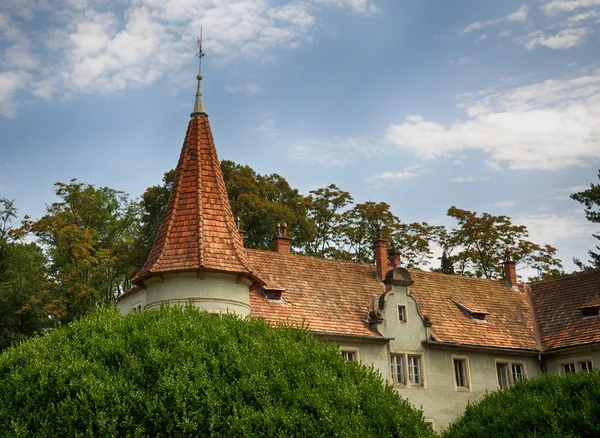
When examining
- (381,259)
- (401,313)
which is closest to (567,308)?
(381,259)

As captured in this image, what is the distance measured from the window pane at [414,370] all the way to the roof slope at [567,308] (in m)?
6.62

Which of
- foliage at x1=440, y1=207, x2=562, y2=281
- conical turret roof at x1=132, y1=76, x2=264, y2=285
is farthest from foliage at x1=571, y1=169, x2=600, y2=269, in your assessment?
conical turret roof at x1=132, y1=76, x2=264, y2=285

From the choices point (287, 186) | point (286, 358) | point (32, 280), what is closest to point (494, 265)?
point (287, 186)

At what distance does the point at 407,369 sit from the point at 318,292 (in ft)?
15.4

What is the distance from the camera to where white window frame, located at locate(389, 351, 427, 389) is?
30.2 meters

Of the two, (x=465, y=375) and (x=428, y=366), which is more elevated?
(x=428, y=366)

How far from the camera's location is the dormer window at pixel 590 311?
3328 centimetres

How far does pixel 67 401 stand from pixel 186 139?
15.2 m

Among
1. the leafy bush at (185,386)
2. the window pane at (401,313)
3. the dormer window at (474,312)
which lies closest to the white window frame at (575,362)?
the dormer window at (474,312)

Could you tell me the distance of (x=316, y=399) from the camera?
13375mm

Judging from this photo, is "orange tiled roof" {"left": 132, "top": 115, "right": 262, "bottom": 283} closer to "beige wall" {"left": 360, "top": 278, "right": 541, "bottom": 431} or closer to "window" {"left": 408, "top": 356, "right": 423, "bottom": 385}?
Result: "beige wall" {"left": 360, "top": 278, "right": 541, "bottom": 431}

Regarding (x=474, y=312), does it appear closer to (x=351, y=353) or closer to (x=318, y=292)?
(x=351, y=353)

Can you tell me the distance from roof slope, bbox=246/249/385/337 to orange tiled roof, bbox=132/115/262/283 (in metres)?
4.32

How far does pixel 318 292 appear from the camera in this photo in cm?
3142
